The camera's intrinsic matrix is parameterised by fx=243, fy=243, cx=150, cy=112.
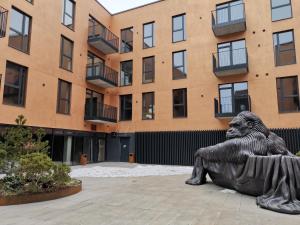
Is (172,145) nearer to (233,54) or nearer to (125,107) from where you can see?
(125,107)

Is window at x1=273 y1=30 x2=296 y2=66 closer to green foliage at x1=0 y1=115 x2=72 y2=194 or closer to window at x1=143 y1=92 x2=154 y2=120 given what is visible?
window at x1=143 y1=92 x2=154 y2=120

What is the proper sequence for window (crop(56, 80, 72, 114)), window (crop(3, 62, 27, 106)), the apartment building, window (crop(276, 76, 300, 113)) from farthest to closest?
window (crop(56, 80, 72, 114)), window (crop(276, 76, 300, 113)), the apartment building, window (crop(3, 62, 27, 106))

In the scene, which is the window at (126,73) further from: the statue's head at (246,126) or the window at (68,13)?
the statue's head at (246,126)

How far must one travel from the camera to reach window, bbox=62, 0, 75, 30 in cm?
1473

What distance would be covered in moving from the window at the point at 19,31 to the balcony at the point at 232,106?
10912 millimetres

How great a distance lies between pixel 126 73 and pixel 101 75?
2.53 m

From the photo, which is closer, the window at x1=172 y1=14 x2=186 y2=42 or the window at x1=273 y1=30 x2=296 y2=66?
the window at x1=273 y1=30 x2=296 y2=66

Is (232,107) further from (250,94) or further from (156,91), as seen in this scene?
(156,91)

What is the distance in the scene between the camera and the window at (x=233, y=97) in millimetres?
14039

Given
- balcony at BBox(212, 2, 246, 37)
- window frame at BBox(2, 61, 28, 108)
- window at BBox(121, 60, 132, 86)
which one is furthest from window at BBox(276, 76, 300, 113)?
window frame at BBox(2, 61, 28, 108)

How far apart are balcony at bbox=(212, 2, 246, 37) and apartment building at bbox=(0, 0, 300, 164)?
2.4 inches

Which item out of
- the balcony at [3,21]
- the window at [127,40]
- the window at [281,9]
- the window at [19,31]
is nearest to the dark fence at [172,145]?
the window at [127,40]

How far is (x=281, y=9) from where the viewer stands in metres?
14.2

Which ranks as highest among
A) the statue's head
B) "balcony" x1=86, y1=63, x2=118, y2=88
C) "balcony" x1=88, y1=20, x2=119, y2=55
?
"balcony" x1=88, y1=20, x2=119, y2=55
